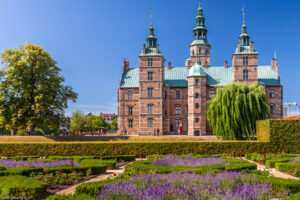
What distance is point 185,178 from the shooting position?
860 centimetres

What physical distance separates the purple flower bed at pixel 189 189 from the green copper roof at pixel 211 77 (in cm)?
4173

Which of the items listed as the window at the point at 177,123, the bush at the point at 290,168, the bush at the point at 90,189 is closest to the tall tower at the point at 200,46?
the window at the point at 177,123

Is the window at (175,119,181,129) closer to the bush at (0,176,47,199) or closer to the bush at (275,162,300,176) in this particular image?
the bush at (275,162,300,176)

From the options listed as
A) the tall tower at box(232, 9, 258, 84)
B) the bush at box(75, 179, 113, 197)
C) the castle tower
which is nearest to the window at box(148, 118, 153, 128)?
the castle tower

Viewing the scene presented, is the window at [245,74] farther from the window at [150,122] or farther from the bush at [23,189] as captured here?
the bush at [23,189]

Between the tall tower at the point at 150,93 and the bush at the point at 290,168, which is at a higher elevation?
the tall tower at the point at 150,93

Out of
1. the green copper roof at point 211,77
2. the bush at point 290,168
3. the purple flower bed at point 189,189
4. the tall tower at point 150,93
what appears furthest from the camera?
the green copper roof at point 211,77

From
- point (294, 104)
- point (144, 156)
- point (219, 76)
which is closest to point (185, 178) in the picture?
point (144, 156)

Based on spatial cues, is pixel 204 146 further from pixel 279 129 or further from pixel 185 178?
pixel 185 178

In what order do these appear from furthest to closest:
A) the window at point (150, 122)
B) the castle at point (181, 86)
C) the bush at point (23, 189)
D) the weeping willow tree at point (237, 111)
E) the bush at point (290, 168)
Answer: the window at point (150, 122) → the castle at point (181, 86) → the weeping willow tree at point (237, 111) → the bush at point (290, 168) → the bush at point (23, 189)

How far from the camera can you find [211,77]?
50812 mm

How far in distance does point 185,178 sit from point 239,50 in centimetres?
4279

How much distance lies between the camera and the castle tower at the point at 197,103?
44.8 meters

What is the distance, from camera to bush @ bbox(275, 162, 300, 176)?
12164mm
